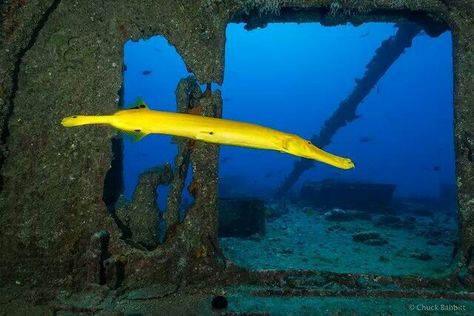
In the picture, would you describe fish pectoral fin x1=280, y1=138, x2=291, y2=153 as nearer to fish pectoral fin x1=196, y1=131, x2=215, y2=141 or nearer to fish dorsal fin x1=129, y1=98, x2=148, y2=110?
fish pectoral fin x1=196, y1=131, x2=215, y2=141

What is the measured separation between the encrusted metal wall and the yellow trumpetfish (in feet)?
5.43

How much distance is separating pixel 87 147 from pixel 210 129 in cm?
215

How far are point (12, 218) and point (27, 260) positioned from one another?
454 millimetres

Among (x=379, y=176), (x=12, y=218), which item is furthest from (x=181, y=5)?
(x=379, y=176)

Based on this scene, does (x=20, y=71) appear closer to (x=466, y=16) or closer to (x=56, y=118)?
(x=56, y=118)

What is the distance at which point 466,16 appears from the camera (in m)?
4.09

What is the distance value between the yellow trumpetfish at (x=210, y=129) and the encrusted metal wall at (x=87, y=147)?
5.43ft

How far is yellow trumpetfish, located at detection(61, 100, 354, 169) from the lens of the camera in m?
2.08

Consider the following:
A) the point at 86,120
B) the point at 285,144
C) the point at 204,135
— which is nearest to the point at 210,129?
the point at 204,135

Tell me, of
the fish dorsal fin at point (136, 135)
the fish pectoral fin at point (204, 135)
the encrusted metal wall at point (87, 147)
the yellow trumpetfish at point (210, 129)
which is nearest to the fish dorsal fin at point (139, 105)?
the yellow trumpetfish at point (210, 129)

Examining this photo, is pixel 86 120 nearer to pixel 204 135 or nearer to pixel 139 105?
pixel 139 105

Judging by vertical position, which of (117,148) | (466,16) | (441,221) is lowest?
(441,221)

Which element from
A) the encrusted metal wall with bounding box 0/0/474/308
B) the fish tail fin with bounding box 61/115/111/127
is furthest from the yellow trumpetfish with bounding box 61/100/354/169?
the encrusted metal wall with bounding box 0/0/474/308

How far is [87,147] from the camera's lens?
12.3 ft
